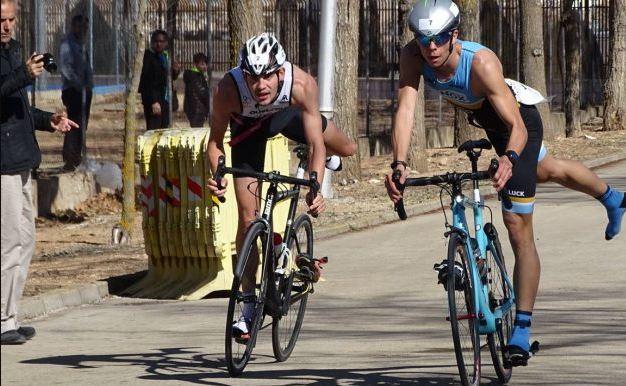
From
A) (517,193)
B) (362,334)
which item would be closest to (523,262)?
(517,193)

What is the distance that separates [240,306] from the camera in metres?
8.25

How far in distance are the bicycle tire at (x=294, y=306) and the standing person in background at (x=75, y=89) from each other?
380 inches

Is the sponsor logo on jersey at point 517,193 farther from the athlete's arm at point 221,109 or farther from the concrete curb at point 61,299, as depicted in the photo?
the concrete curb at point 61,299

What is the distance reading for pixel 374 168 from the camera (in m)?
22.2

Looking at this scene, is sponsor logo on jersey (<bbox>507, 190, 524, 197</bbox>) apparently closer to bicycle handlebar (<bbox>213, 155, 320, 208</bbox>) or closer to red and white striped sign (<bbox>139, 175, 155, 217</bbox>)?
bicycle handlebar (<bbox>213, 155, 320, 208</bbox>)

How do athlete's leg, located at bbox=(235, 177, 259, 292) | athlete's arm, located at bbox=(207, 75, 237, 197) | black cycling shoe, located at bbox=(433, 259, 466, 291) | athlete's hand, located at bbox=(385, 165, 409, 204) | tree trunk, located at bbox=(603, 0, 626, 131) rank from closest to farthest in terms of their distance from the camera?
black cycling shoe, located at bbox=(433, 259, 466, 291) → athlete's hand, located at bbox=(385, 165, 409, 204) → athlete's arm, located at bbox=(207, 75, 237, 197) → athlete's leg, located at bbox=(235, 177, 259, 292) → tree trunk, located at bbox=(603, 0, 626, 131)

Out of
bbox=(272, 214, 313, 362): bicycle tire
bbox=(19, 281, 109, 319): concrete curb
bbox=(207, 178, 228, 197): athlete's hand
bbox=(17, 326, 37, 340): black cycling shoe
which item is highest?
bbox=(207, 178, 228, 197): athlete's hand

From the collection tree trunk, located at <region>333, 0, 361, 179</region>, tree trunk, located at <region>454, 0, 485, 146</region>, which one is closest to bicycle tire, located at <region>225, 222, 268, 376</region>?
tree trunk, located at <region>333, 0, 361, 179</region>

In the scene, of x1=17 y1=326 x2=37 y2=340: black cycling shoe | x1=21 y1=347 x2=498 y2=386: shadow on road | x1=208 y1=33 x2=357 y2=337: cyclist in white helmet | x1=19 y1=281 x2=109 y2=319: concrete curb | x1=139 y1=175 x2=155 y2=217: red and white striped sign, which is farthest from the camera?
x1=139 y1=175 x2=155 y2=217: red and white striped sign

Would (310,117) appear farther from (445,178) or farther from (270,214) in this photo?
(445,178)

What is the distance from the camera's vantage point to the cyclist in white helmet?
8.16 metres

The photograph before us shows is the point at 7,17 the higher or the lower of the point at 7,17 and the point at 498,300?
the higher

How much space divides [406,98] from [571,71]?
21932 mm

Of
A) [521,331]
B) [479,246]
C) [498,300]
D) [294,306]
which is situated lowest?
[294,306]
